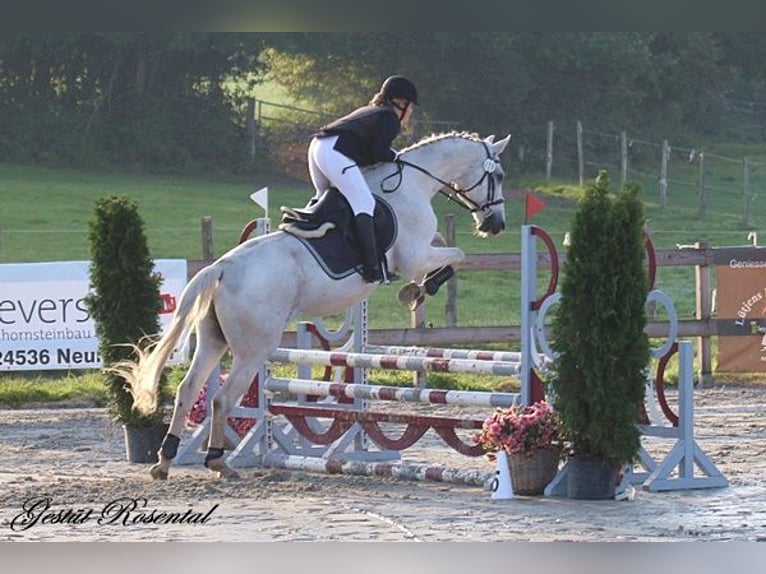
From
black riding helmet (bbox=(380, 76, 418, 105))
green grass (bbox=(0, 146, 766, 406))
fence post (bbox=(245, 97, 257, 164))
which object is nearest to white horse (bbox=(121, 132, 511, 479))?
black riding helmet (bbox=(380, 76, 418, 105))

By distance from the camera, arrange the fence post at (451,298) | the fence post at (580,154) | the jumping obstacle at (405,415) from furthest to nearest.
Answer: the fence post at (580,154) < the fence post at (451,298) < the jumping obstacle at (405,415)

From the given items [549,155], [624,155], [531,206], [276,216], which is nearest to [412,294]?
[531,206]

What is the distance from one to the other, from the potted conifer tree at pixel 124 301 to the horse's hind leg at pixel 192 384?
111 cm

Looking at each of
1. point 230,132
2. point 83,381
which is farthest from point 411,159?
point 230,132

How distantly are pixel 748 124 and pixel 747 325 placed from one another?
1837 centimetres

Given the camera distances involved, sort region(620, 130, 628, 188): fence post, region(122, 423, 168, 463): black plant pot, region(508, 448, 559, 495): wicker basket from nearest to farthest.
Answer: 1. region(508, 448, 559, 495): wicker basket
2. region(122, 423, 168, 463): black plant pot
3. region(620, 130, 628, 188): fence post

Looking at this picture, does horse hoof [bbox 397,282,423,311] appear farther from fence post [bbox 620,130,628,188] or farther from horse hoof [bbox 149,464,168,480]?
Result: fence post [bbox 620,130,628,188]

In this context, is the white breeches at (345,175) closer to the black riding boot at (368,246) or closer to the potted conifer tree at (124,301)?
the black riding boot at (368,246)

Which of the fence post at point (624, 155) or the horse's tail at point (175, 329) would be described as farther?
the fence post at point (624, 155)

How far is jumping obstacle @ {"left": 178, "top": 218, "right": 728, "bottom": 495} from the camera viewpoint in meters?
7.25

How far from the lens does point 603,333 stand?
6703 millimetres

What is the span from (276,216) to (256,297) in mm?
17888

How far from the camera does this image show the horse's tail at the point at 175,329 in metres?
7.42

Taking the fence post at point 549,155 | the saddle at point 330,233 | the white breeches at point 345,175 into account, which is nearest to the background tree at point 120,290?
the saddle at point 330,233
